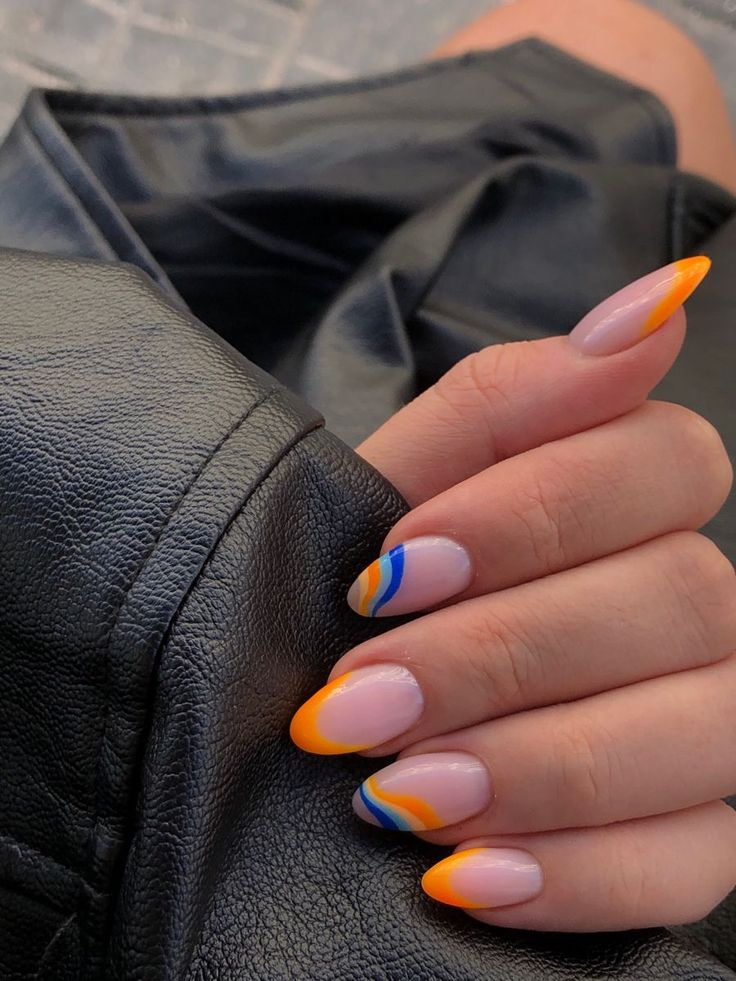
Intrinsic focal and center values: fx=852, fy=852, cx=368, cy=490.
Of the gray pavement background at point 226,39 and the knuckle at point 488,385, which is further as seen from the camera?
the gray pavement background at point 226,39

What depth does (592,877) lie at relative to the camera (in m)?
0.32

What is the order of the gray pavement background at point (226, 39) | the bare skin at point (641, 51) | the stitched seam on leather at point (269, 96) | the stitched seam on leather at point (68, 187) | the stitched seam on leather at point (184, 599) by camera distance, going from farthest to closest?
the gray pavement background at point (226, 39), the bare skin at point (641, 51), the stitched seam on leather at point (269, 96), the stitched seam on leather at point (68, 187), the stitched seam on leather at point (184, 599)

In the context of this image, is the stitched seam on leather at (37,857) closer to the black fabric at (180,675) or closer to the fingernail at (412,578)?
the black fabric at (180,675)

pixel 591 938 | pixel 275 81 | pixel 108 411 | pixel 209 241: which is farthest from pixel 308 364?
pixel 275 81

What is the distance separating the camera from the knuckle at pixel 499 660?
12.9 inches

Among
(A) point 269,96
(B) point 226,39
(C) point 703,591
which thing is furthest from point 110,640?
(B) point 226,39

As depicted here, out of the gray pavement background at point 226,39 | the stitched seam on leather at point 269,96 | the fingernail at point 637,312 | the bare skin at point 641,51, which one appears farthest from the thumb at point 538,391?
the gray pavement background at point 226,39

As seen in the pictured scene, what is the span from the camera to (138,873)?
28 centimetres

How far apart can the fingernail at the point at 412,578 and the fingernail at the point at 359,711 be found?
0.02m

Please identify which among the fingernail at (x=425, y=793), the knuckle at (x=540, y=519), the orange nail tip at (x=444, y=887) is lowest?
the orange nail tip at (x=444, y=887)

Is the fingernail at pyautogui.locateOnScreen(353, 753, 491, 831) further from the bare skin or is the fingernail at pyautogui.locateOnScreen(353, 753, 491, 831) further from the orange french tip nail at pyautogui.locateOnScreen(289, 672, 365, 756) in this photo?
the bare skin

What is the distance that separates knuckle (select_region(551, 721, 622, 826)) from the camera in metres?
0.33

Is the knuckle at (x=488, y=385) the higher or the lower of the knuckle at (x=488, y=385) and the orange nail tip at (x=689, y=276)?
the lower

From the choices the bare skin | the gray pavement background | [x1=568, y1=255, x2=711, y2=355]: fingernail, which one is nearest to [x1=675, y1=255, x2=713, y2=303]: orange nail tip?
[x1=568, y1=255, x2=711, y2=355]: fingernail
